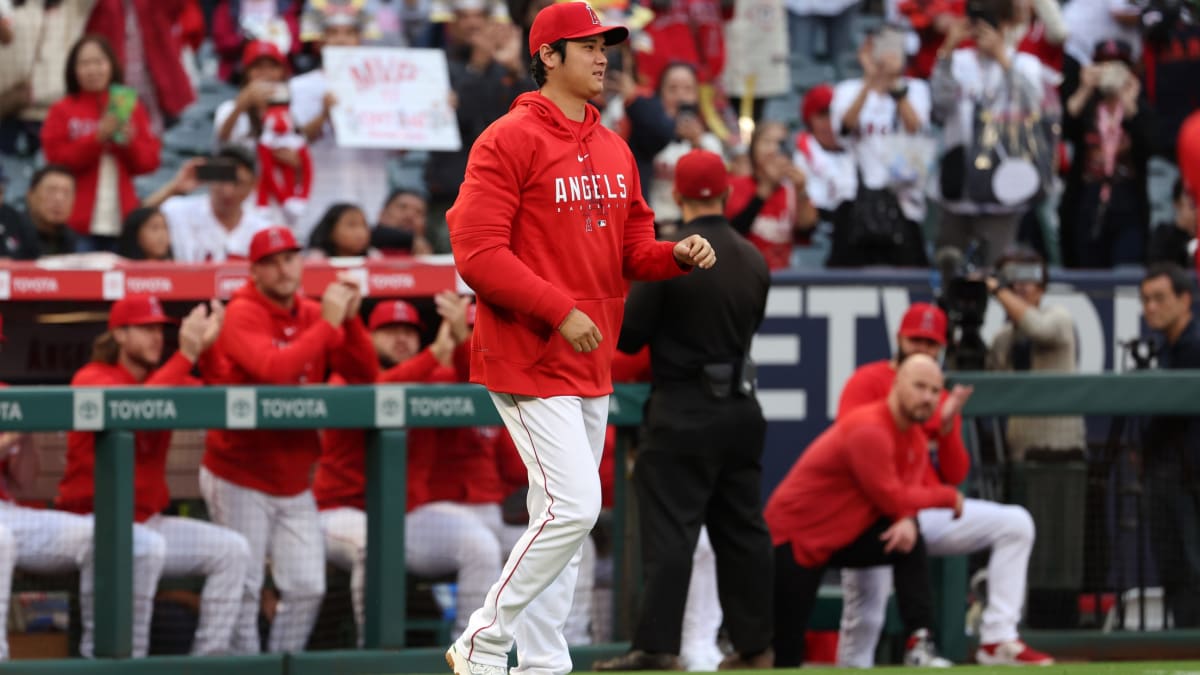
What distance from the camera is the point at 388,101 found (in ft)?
32.3

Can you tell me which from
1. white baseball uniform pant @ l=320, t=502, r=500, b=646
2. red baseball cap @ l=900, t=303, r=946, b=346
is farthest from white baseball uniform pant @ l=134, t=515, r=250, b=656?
red baseball cap @ l=900, t=303, r=946, b=346

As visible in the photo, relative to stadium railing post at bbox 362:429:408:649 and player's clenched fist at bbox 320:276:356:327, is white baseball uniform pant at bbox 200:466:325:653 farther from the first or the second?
player's clenched fist at bbox 320:276:356:327

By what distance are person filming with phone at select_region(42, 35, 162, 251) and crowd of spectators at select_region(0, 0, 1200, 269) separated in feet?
0.04

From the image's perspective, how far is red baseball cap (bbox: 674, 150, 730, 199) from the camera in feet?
20.6

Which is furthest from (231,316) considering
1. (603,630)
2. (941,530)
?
(941,530)

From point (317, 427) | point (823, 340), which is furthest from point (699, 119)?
point (317, 427)

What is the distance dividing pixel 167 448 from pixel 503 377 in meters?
2.15

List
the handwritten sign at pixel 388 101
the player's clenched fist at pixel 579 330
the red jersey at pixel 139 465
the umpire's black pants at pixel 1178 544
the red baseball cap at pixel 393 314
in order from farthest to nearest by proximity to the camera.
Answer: the handwritten sign at pixel 388 101, the red baseball cap at pixel 393 314, the umpire's black pants at pixel 1178 544, the red jersey at pixel 139 465, the player's clenched fist at pixel 579 330

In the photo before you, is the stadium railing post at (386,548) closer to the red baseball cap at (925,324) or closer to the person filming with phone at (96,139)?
the red baseball cap at (925,324)

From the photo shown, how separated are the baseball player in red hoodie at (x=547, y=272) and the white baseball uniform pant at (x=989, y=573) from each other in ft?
7.93

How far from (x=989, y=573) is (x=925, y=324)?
1010 millimetres

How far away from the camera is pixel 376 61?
9922 mm

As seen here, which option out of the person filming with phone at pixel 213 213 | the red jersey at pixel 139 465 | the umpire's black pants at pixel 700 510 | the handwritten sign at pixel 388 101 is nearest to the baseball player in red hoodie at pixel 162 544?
the red jersey at pixel 139 465

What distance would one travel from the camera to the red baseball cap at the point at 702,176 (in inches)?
247
